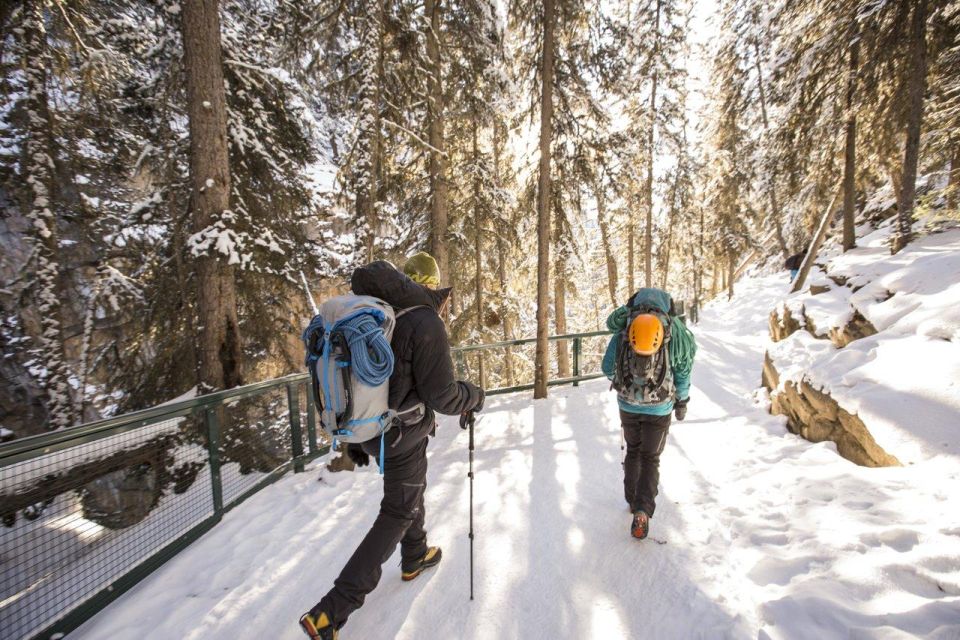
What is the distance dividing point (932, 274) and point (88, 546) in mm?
9586

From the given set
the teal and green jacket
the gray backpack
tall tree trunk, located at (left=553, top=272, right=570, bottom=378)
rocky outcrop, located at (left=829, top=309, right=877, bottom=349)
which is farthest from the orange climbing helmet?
tall tree trunk, located at (left=553, top=272, right=570, bottom=378)

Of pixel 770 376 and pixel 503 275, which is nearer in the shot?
pixel 770 376

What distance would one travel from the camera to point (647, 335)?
9.59 feet

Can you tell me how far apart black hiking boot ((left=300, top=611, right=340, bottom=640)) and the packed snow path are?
334 millimetres

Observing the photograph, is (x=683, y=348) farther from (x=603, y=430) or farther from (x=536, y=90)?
(x=536, y=90)

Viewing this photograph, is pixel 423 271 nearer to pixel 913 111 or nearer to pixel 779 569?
pixel 779 569

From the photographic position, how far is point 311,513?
3.77 metres

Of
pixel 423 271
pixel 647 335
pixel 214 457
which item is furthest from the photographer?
pixel 214 457

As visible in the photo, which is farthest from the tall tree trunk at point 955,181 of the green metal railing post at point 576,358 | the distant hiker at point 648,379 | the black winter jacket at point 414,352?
the black winter jacket at point 414,352

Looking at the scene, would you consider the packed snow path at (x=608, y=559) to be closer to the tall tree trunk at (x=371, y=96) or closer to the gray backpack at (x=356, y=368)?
the gray backpack at (x=356, y=368)

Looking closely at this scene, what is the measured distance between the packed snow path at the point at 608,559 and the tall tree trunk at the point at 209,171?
2039mm

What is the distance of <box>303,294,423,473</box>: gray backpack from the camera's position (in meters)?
2.10

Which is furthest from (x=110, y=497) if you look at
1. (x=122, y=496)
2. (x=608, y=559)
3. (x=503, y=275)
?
(x=503, y=275)

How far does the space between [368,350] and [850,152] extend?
46.4 feet
